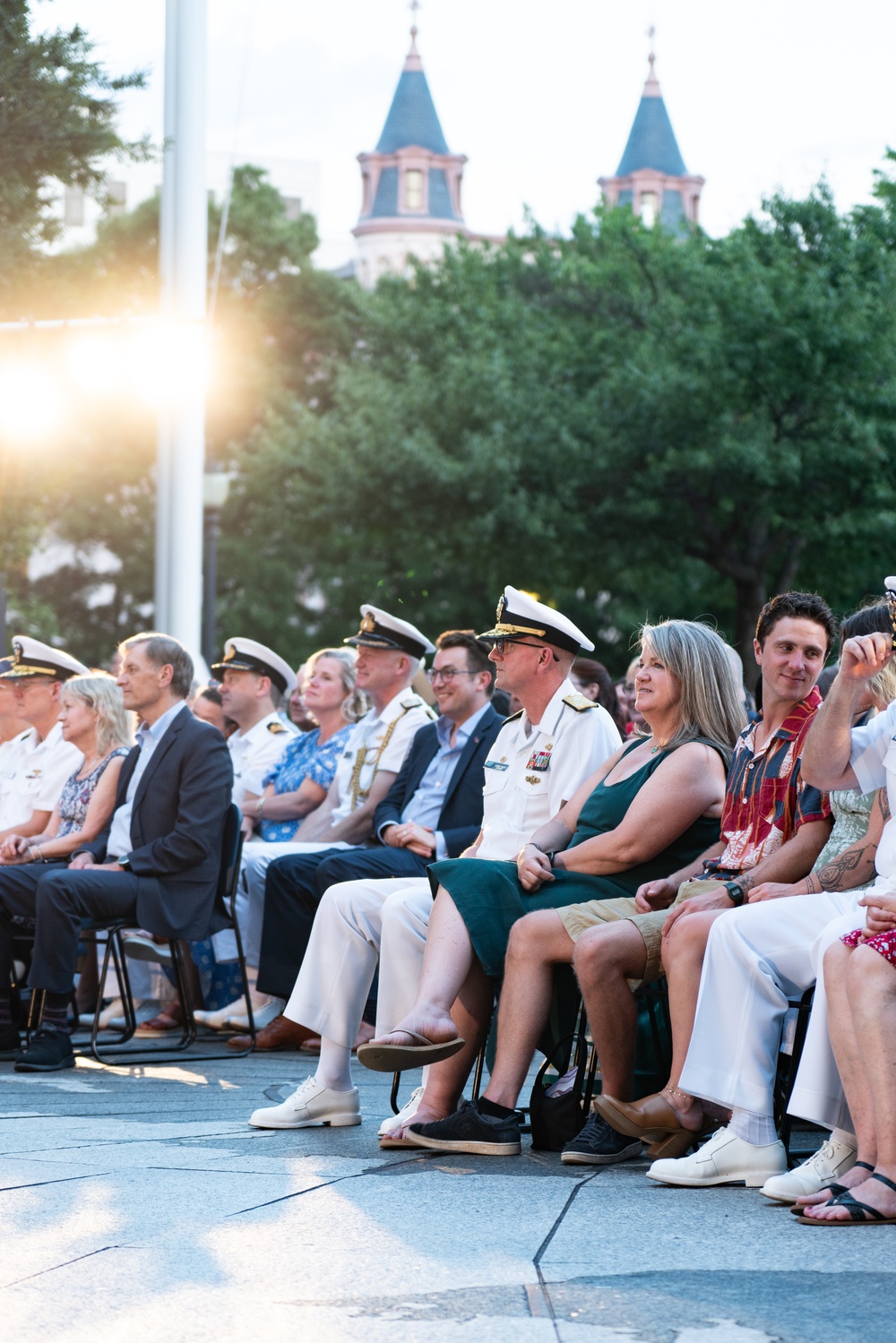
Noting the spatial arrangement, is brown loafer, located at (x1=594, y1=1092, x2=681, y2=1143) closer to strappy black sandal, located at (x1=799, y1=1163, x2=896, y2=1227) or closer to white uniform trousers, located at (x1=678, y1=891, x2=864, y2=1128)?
white uniform trousers, located at (x1=678, y1=891, x2=864, y2=1128)

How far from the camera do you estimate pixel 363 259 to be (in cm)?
9019

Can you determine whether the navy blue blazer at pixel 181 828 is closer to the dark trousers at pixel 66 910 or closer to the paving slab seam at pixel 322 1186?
the dark trousers at pixel 66 910

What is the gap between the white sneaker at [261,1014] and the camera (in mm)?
8359

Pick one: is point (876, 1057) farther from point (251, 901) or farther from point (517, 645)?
point (251, 901)

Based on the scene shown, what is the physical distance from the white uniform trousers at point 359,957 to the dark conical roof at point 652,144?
275 feet

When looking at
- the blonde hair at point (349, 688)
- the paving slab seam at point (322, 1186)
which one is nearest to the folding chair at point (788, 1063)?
the paving slab seam at point (322, 1186)

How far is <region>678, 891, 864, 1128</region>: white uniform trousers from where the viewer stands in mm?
4723

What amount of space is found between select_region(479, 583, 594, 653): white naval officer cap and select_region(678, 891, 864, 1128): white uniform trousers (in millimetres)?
1735

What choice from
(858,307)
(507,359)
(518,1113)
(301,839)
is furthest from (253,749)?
(507,359)

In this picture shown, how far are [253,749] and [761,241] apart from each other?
68.7 ft

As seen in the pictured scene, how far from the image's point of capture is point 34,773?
9.12 m

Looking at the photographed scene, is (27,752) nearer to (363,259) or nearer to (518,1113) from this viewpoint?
(518,1113)

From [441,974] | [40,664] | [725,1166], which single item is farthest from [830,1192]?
[40,664]

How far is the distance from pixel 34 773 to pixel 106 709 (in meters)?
0.64
